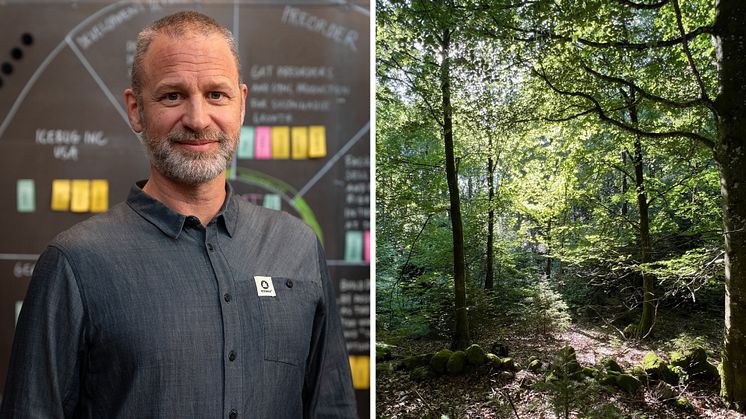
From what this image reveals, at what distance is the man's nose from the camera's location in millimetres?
1516

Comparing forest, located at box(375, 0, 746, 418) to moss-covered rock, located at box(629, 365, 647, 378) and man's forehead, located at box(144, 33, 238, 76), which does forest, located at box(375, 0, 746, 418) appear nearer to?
moss-covered rock, located at box(629, 365, 647, 378)

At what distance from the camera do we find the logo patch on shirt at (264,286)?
5.04 feet

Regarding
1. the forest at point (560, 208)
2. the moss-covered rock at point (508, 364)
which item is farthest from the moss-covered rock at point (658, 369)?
the moss-covered rock at point (508, 364)

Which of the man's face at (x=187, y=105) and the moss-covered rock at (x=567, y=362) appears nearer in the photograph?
the man's face at (x=187, y=105)

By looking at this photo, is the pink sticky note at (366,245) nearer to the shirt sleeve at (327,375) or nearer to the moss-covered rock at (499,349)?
the shirt sleeve at (327,375)

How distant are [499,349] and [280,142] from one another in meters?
1.21

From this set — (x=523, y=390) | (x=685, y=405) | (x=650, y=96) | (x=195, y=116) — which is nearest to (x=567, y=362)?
(x=523, y=390)

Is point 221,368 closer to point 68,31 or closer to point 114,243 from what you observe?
point 114,243

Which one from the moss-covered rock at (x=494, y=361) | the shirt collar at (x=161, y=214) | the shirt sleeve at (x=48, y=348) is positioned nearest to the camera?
the shirt sleeve at (x=48, y=348)

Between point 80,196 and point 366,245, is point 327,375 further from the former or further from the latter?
point 80,196

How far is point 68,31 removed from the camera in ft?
7.02

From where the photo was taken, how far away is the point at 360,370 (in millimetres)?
2166

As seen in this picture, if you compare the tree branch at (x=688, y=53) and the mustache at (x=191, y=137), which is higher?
the tree branch at (x=688, y=53)

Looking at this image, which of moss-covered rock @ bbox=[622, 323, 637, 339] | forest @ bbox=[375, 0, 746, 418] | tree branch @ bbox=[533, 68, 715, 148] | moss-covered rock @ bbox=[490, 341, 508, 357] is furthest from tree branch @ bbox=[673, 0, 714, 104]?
moss-covered rock @ bbox=[490, 341, 508, 357]
